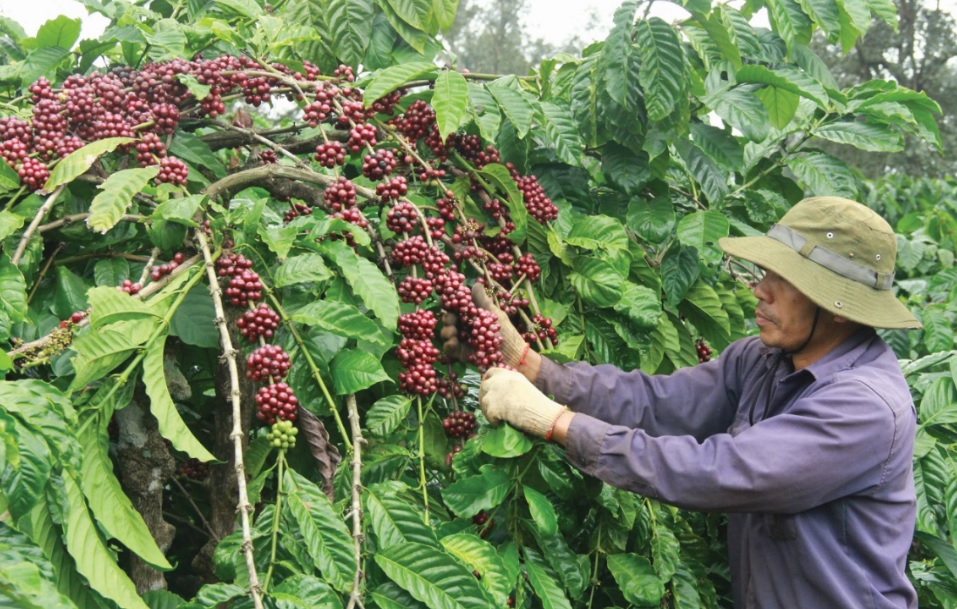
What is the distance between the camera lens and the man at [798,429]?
6.58ft

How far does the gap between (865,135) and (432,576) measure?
2012 mm

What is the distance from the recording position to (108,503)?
65.7 inches

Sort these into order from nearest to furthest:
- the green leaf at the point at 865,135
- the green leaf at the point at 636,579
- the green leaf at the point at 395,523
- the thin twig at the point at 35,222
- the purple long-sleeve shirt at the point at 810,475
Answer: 1. the green leaf at the point at 395,523
2. the thin twig at the point at 35,222
3. the purple long-sleeve shirt at the point at 810,475
4. the green leaf at the point at 636,579
5. the green leaf at the point at 865,135

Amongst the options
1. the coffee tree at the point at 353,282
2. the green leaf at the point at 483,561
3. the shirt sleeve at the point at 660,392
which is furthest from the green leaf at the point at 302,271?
the shirt sleeve at the point at 660,392

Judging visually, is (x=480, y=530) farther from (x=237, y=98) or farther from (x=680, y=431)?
(x=237, y=98)

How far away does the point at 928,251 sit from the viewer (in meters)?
5.73

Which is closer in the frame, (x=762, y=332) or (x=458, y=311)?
(x=458, y=311)

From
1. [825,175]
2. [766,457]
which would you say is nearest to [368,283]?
[766,457]

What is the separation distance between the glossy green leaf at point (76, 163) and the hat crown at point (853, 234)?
1627 mm

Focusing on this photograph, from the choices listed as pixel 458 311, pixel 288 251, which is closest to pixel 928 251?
pixel 458 311

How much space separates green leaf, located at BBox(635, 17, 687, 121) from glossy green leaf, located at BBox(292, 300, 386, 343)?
3.25 feet

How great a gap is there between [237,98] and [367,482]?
1066mm

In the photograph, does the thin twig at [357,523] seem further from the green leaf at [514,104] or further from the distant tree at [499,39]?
the distant tree at [499,39]

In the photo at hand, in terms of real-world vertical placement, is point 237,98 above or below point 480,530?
above
